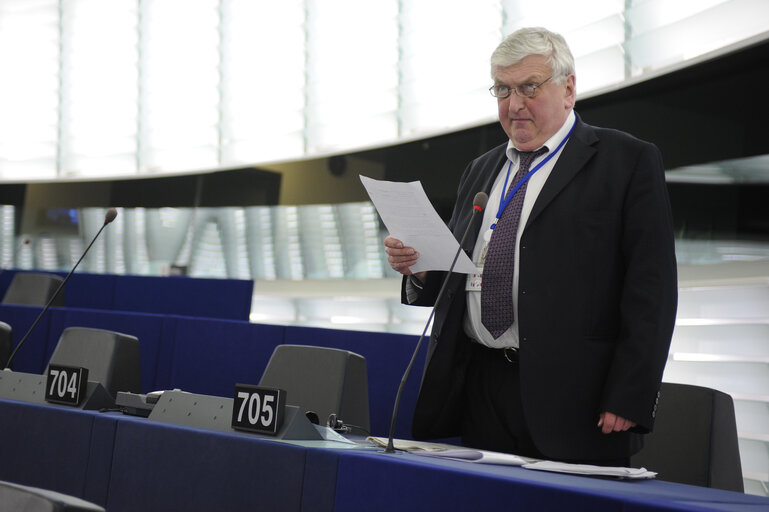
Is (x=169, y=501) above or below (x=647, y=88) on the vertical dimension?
below

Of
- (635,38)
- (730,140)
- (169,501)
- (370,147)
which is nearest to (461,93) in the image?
(370,147)

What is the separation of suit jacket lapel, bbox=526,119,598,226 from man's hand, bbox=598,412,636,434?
427mm

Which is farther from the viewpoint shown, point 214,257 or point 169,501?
point 214,257

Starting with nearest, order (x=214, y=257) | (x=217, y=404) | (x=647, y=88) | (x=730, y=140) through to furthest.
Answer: (x=217, y=404), (x=730, y=140), (x=647, y=88), (x=214, y=257)

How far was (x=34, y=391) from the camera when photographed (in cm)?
207

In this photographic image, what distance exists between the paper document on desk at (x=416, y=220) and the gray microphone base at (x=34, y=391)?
2.61ft

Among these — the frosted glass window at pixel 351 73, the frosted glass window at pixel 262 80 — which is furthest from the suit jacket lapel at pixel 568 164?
the frosted glass window at pixel 262 80

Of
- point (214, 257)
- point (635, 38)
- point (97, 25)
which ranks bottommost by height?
point (214, 257)

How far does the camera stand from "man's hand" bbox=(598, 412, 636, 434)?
1655mm

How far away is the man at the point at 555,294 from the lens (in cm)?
170

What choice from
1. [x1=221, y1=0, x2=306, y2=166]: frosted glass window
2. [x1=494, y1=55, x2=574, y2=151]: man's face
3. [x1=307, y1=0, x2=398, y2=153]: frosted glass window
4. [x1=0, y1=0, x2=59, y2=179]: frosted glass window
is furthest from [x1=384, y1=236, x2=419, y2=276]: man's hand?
[x1=0, y1=0, x2=59, y2=179]: frosted glass window

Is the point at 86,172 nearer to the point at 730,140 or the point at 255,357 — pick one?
the point at 255,357

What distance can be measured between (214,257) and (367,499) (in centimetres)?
691

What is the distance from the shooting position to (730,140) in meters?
3.47
